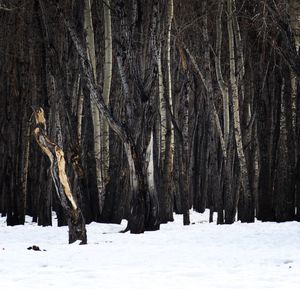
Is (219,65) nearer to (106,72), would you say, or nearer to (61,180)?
(106,72)

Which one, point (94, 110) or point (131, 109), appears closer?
point (131, 109)

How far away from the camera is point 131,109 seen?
14.3 m

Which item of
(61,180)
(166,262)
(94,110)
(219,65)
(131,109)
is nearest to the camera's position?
(166,262)

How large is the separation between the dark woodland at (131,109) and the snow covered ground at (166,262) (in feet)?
6.83

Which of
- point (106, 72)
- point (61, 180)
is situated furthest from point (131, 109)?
point (106, 72)

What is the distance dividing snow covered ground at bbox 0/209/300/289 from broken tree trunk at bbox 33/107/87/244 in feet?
2.67

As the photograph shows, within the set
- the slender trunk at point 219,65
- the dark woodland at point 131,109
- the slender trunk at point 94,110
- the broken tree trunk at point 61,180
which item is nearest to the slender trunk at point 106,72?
the dark woodland at point 131,109

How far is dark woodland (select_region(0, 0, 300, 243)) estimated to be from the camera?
14211 mm

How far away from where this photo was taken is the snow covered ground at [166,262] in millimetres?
7262

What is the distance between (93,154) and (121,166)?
1.54 m

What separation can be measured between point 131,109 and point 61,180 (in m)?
2.72

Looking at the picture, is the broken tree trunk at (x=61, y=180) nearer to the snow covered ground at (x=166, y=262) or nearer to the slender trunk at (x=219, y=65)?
the snow covered ground at (x=166, y=262)

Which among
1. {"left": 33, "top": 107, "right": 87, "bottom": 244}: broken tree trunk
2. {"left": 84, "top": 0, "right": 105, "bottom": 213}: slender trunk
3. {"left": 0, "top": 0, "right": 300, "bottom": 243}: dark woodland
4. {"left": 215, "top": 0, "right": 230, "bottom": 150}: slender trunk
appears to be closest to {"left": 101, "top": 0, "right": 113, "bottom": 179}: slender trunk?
{"left": 0, "top": 0, "right": 300, "bottom": 243}: dark woodland

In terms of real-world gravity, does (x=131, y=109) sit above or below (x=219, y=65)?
below
